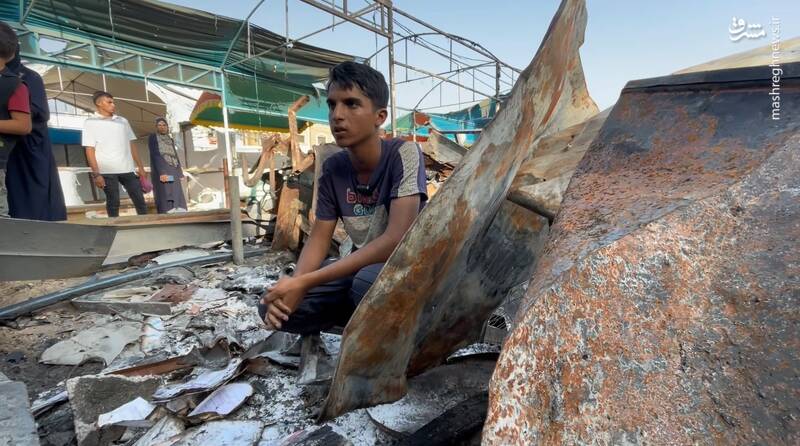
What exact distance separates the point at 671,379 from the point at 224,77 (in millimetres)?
9545

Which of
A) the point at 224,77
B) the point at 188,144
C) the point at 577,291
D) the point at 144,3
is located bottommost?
the point at 577,291

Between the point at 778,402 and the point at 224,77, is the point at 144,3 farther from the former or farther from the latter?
the point at 778,402

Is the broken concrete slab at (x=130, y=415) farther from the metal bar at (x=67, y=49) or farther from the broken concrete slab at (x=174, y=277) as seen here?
the metal bar at (x=67, y=49)

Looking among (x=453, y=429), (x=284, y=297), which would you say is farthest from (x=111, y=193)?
(x=453, y=429)

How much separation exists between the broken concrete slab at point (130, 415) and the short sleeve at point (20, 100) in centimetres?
225

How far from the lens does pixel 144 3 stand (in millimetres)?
6270

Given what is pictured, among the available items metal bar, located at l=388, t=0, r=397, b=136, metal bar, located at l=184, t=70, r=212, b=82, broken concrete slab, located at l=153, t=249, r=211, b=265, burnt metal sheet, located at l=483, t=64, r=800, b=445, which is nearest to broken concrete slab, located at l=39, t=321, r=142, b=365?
broken concrete slab, located at l=153, t=249, r=211, b=265

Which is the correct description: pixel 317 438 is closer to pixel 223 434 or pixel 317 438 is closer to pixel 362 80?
pixel 223 434

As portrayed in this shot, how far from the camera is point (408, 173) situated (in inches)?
62.8

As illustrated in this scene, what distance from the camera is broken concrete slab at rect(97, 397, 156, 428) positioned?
1.46 m

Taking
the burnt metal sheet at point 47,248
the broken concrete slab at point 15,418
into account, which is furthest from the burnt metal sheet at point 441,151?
the broken concrete slab at point 15,418

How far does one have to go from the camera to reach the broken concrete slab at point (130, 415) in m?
1.46

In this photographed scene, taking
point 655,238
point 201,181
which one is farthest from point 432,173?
point 201,181

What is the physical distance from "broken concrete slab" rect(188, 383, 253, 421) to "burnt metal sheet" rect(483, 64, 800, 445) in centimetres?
140
